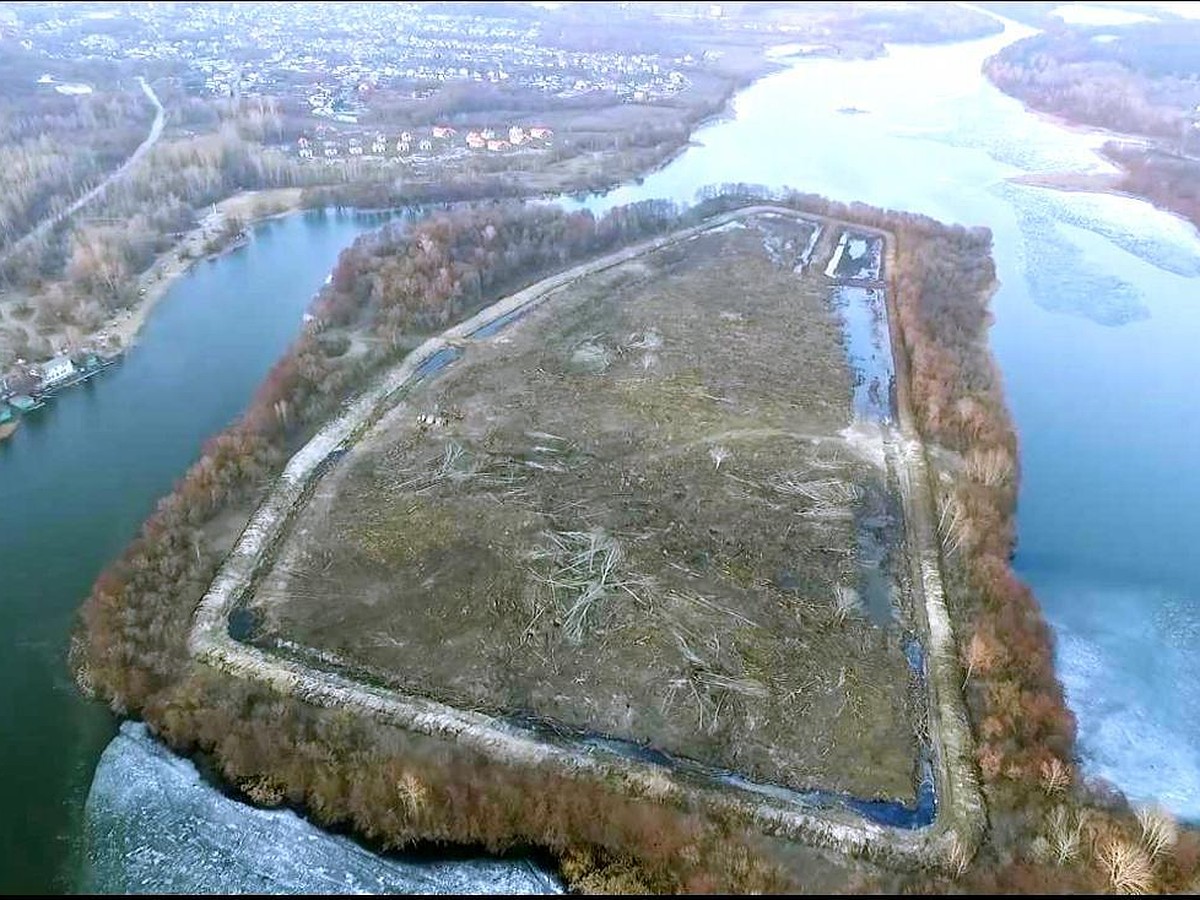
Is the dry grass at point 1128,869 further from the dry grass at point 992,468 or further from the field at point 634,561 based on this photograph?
the dry grass at point 992,468

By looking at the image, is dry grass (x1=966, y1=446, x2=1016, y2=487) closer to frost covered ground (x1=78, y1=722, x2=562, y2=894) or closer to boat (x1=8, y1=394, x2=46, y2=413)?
frost covered ground (x1=78, y1=722, x2=562, y2=894)

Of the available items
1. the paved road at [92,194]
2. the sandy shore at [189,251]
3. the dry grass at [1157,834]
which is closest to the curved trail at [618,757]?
the dry grass at [1157,834]

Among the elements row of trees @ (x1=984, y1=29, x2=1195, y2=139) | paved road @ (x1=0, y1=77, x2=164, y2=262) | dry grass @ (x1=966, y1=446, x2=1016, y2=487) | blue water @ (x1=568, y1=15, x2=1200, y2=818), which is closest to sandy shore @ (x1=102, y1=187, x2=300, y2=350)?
paved road @ (x1=0, y1=77, x2=164, y2=262)


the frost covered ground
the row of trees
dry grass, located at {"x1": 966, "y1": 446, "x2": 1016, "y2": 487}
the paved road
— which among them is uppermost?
the row of trees

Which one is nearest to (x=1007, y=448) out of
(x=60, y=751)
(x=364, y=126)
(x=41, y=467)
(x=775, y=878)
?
(x=775, y=878)

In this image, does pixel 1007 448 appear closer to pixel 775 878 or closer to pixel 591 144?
pixel 775 878

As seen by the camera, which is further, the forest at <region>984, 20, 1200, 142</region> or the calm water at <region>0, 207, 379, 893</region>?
the forest at <region>984, 20, 1200, 142</region>

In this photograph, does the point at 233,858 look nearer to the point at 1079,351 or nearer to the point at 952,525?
the point at 952,525

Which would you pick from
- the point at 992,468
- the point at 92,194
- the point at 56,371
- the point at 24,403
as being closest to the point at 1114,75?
the point at 992,468
